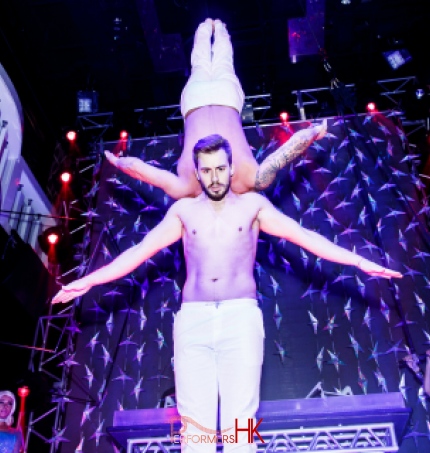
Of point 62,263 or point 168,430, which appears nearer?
point 168,430

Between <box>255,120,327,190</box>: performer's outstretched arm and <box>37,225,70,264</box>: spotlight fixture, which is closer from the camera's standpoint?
<box>255,120,327,190</box>: performer's outstretched arm

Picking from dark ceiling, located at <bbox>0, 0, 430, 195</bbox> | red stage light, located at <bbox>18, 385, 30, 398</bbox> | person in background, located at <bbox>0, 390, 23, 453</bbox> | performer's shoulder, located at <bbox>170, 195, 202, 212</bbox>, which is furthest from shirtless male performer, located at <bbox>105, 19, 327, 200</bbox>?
dark ceiling, located at <bbox>0, 0, 430, 195</bbox>

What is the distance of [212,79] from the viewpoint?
4227 mm

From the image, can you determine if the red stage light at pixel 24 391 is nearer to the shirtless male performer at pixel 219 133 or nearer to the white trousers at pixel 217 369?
the shirtless male performer at pixel 219 133

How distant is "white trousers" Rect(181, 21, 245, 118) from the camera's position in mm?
4059

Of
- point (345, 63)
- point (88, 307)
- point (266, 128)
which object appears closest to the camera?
point (88, 307)

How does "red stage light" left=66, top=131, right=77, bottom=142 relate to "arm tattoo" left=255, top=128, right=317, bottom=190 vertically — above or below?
above

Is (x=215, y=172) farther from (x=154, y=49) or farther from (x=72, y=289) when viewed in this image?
(x=154, y=49)

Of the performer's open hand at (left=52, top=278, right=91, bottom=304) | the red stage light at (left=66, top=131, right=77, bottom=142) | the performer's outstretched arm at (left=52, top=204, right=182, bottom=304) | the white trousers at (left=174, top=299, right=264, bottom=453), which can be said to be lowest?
the white trousers at (left=174, top=299, right=264, bottom=453)

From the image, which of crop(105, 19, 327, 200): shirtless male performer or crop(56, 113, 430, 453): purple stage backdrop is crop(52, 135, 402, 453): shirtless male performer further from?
crop(56, 113, 430, 453): purple stage backdrop

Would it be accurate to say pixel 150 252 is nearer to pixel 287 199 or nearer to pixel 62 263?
pixel 287 199

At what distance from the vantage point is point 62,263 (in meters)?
8.31

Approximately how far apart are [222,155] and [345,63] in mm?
6531

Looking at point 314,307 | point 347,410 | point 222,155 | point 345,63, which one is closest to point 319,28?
point 345,63
